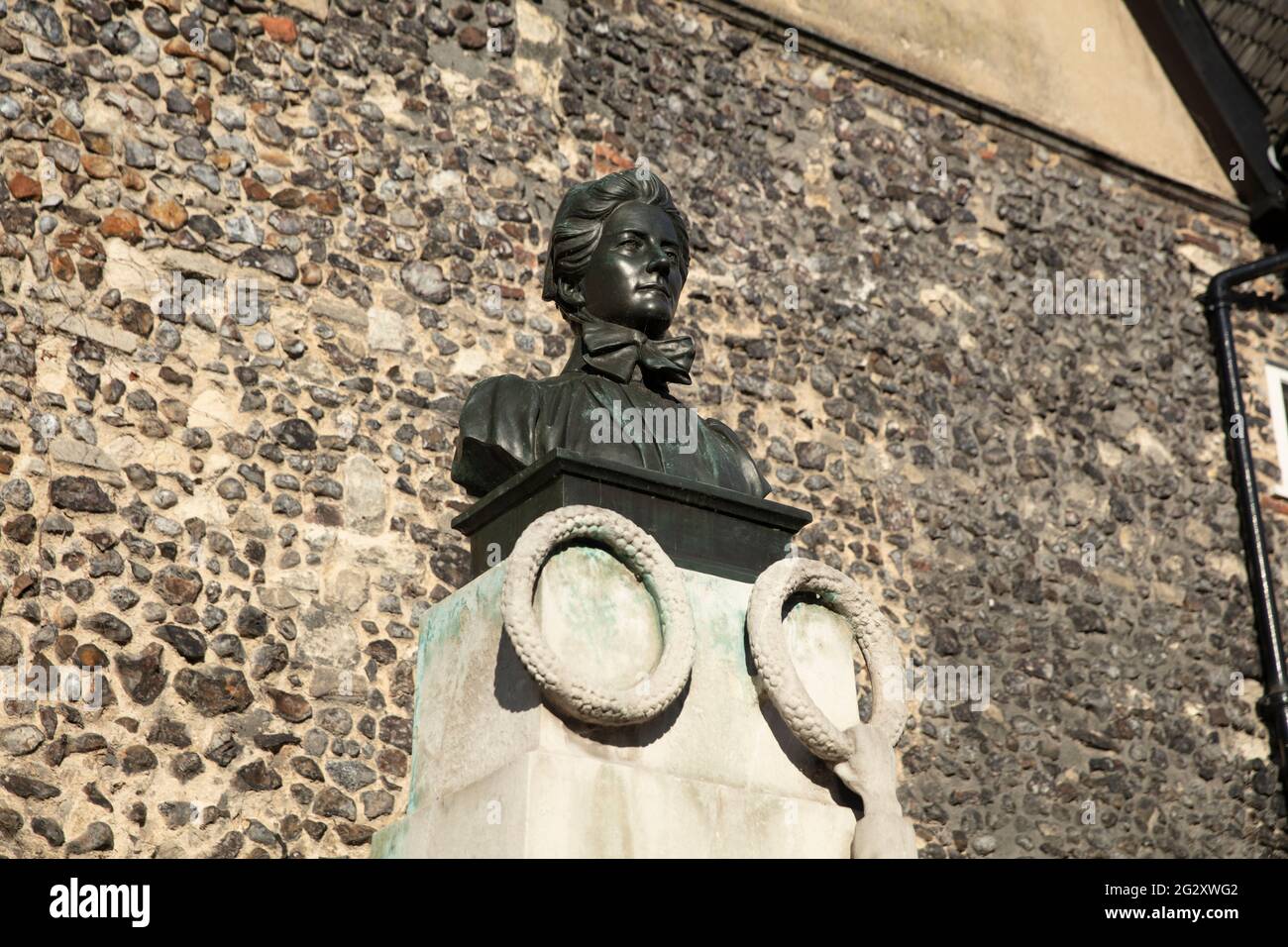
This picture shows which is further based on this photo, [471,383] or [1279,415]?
[1279,415]

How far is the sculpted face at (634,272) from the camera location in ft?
13.6

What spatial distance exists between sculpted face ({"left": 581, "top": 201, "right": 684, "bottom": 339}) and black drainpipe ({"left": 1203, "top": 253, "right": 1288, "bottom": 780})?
19.5 feet

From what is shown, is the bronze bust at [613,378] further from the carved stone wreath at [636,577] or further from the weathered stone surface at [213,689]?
the weathered stone surface at [213,689]

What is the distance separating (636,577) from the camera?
3512 millimetres

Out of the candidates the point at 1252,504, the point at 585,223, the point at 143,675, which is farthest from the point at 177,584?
Answer: the point at 1252,504

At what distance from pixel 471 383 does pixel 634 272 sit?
3.16m

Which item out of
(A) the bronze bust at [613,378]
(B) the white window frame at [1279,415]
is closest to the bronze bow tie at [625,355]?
(A) the bronze bust at [613,378]

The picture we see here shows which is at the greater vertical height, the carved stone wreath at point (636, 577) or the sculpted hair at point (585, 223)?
the sculpted hair at point (585, 223)

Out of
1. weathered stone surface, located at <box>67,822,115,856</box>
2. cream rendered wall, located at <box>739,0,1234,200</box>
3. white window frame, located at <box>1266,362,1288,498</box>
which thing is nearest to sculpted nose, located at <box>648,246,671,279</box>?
weathered stone surface, located at <box>67,822,115,856</box>

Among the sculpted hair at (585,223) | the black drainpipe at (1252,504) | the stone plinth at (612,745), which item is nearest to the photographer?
the stone plinth at (612,745)

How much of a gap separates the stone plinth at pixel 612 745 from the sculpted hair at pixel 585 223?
91cm

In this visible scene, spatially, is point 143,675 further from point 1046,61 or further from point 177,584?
point 1046,61

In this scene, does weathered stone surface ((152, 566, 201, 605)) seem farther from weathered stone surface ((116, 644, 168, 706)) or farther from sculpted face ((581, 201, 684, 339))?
sculpted face ((581, 201, 684, 339))

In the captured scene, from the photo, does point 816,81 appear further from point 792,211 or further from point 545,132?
point 545,132
